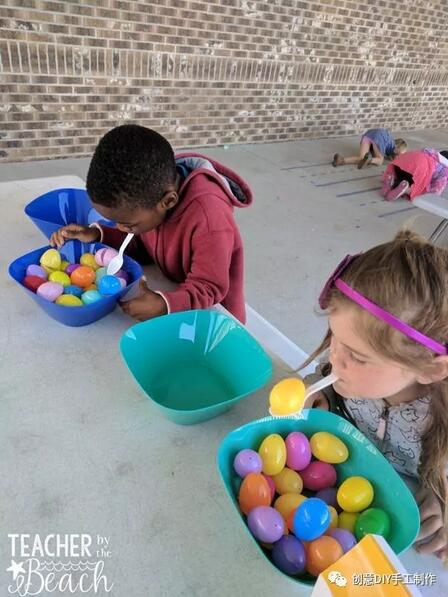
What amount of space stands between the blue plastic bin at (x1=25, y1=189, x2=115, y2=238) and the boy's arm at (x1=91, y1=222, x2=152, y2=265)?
2 cm

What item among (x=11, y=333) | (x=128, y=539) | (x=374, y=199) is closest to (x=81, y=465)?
(x=128, y=539)

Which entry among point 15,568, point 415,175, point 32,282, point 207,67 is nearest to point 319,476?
point 15,568

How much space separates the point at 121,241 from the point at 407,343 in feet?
2.35

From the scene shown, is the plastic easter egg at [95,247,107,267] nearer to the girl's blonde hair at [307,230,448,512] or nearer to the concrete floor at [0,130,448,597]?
the concrete floor at [0,130,448,597]

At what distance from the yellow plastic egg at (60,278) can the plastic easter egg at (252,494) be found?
1.63 feet

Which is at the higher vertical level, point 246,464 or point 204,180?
point 204,180

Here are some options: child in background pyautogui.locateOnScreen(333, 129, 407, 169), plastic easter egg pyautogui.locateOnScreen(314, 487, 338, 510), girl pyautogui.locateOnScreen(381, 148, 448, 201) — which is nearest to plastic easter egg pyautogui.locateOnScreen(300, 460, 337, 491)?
plastic easter egg pyautogui.locateOnScreen(314, 487, 338, 510)

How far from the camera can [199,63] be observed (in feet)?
9.28

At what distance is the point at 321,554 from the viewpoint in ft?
1.69

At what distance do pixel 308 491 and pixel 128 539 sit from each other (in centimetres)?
25

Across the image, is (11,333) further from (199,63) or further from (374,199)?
(374,199)

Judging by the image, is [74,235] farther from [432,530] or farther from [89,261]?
[432,530]

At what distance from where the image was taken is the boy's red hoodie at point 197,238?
917 millimetres

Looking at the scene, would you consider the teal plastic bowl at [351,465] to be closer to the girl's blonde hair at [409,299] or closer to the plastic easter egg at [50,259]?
the girl's blonde hair at [409,299]
